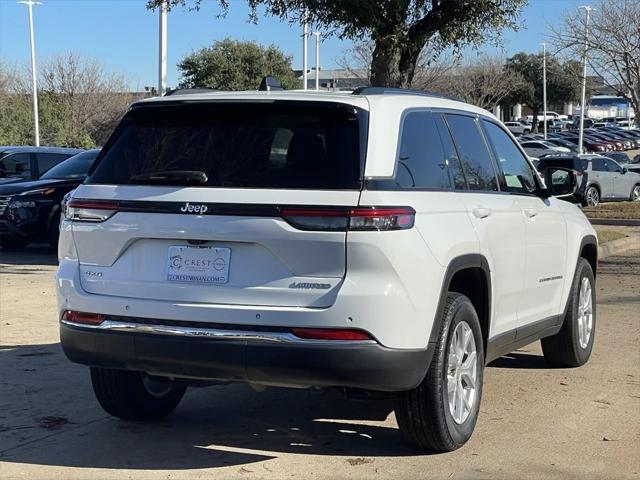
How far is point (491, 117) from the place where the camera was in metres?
6.40

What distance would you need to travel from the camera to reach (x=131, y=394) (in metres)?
5.78

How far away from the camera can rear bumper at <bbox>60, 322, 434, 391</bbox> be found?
177 inches

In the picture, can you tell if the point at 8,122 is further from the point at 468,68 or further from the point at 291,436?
the point at 291,436

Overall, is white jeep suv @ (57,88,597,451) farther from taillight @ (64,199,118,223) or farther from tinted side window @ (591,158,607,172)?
tinted side window @ (591,158,607,172)

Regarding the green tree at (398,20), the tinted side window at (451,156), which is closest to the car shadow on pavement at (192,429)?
the tinted side window at (451,156)

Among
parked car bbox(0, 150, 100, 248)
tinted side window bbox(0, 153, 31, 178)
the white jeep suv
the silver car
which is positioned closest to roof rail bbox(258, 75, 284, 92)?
the white jeep suv

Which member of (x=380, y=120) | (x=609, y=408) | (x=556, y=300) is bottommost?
(x=609, y=408)

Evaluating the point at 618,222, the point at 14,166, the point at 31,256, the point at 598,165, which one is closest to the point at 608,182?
the point at 598,165

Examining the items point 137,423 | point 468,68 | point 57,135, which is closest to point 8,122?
point 57,135

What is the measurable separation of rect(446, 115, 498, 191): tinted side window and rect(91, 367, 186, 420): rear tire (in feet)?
7.48

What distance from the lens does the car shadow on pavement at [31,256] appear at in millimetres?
14789

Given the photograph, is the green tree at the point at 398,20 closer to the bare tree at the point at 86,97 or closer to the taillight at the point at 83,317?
the taillight at the point at 83,317

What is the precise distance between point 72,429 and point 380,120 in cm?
272

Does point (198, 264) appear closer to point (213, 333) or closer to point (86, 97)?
point (213, 333)
